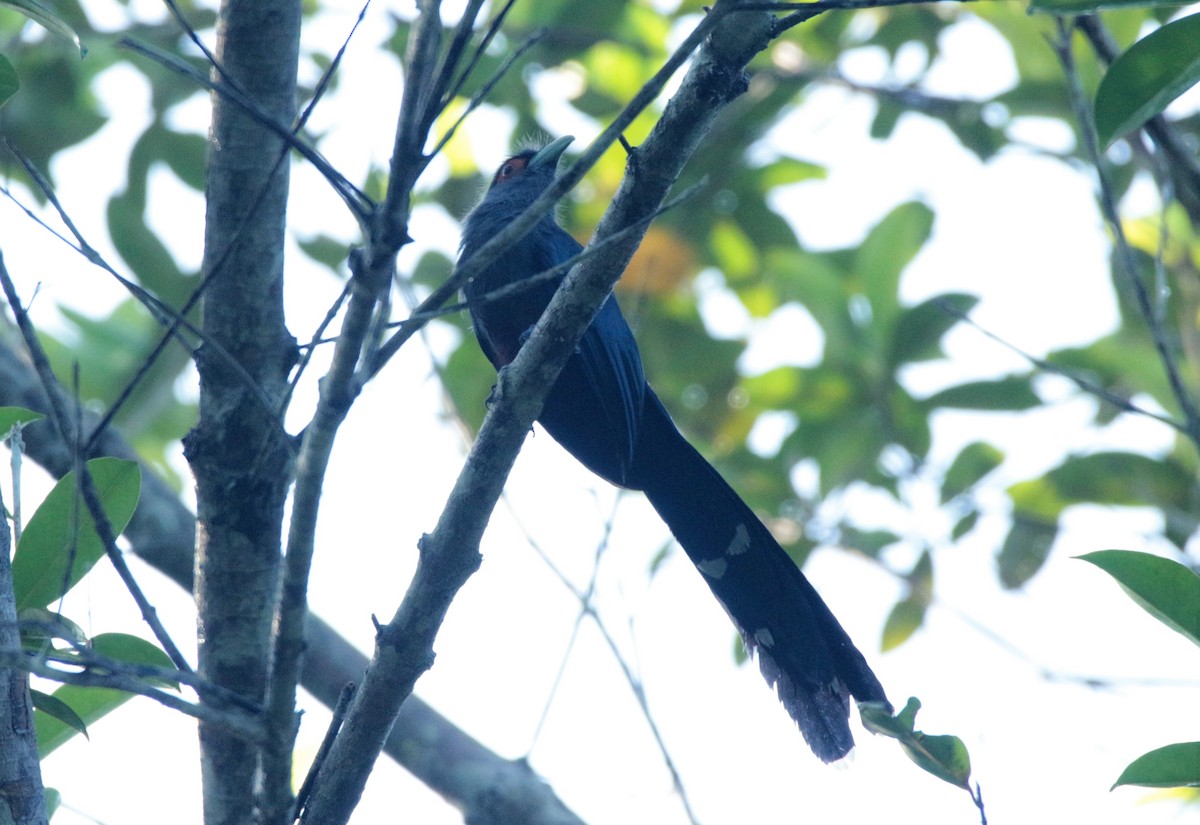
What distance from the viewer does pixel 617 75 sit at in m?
6.02

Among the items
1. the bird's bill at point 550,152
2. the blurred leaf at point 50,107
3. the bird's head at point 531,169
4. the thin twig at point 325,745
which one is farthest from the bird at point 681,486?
the blurred leaf at point 50,107

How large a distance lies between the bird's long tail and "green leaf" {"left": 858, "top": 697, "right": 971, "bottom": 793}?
1.20m

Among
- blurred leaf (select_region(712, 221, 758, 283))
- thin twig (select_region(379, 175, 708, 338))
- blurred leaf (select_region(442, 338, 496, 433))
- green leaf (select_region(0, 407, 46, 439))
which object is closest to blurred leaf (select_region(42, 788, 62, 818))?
green leaf (select_region(0, 407, 46, 439))

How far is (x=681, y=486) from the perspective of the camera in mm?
4375

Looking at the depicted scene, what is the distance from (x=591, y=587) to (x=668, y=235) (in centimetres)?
253

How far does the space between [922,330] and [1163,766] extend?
2986 millimetres

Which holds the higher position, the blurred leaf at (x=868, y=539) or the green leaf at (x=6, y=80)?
the blurred leaf at (x=868, y=539)

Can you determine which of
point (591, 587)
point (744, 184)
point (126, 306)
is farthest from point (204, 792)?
point (126, 306)

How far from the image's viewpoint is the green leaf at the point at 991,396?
5383 mm

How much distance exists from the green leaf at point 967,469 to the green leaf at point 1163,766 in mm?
2919

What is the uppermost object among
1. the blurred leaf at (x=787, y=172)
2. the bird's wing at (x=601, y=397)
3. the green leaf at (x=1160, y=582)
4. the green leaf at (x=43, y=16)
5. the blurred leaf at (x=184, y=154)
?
the blurred leaf at (x=787, y=172)

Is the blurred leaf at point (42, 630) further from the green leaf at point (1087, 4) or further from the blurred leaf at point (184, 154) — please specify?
the blurred leaf at point (184, 154)

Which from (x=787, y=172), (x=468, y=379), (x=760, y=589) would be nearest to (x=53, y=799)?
(x=760, y=589)

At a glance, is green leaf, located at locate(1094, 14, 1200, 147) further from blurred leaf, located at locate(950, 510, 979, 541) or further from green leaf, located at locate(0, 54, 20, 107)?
blurred leaf, located at locate(950, 510, 979, 541)
